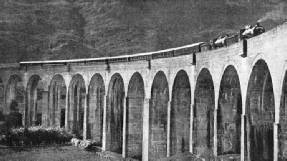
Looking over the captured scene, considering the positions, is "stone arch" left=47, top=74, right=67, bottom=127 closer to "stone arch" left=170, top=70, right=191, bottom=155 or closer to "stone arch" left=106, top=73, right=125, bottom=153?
"stone arch" left=106, top=73, right=125, bottom=153

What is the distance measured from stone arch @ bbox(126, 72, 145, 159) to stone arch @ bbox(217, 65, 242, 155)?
44.5ft

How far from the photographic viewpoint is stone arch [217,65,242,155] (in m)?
21.6

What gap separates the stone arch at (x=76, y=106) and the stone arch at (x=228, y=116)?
25.0m

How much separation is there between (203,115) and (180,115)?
333 cm

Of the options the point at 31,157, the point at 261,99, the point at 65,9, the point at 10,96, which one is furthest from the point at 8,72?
the point at 65,9

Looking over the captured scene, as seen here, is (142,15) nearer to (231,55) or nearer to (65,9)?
(65,9)

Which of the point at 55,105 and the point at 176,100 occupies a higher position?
the point at 176,100

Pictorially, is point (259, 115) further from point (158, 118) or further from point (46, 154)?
point (46, 154)

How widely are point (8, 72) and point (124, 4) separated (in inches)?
2189

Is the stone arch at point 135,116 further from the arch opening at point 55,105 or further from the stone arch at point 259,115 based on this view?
the stone arch at point 259,115

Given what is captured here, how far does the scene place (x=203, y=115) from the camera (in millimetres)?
24984

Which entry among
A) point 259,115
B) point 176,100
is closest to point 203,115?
point 176,100

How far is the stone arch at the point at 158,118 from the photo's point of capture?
30719 mm

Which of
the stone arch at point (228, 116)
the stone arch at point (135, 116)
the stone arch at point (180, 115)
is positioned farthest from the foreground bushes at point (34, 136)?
the stone arch at point (228, 116)
